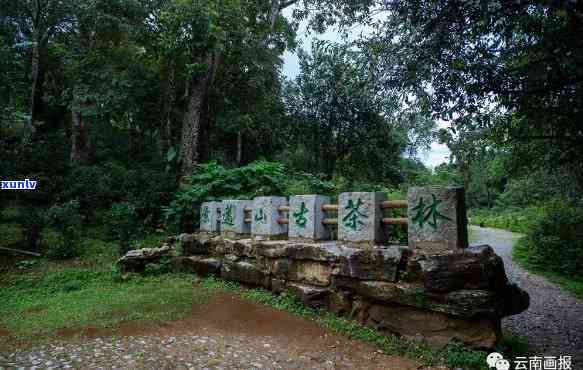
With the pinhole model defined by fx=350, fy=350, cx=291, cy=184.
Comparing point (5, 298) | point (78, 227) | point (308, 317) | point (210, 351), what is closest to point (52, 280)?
point (5, 298)

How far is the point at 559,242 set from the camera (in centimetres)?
925

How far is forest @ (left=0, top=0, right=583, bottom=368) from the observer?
5.06 meters

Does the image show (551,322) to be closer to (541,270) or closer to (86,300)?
(541,270)

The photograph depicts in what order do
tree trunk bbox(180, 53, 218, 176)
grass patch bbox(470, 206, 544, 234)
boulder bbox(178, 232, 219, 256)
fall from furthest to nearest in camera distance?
grass patch bbox(470, 206, 544, 234) → tree trunk bbox(180, 53, 218, 176) → boulder bbox(178, 232, 219, 256)

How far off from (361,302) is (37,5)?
12092mm

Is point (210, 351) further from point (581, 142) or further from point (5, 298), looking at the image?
point (581, 142)

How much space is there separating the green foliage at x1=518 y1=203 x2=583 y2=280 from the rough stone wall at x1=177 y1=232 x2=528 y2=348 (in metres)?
6.64

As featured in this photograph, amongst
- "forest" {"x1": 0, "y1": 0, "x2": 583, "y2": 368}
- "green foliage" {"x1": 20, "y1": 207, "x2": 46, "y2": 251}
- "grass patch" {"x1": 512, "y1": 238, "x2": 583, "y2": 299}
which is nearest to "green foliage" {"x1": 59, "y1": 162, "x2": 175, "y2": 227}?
"forest" {"x1": 0, "y1": 0, "x2": 583, "y2": 368}

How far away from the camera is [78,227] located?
8.69 metres

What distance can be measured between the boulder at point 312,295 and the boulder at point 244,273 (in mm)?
894

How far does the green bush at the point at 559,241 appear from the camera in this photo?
884cm

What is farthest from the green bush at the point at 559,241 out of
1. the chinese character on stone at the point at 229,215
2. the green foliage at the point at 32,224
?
the green foliage at the point at 32,224

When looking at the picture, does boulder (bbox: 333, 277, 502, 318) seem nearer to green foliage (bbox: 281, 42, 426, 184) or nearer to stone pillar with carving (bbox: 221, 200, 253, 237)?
stone pillar with carving (bbox: 221, 200, 253, 237)

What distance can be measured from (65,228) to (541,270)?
12.0 metres
